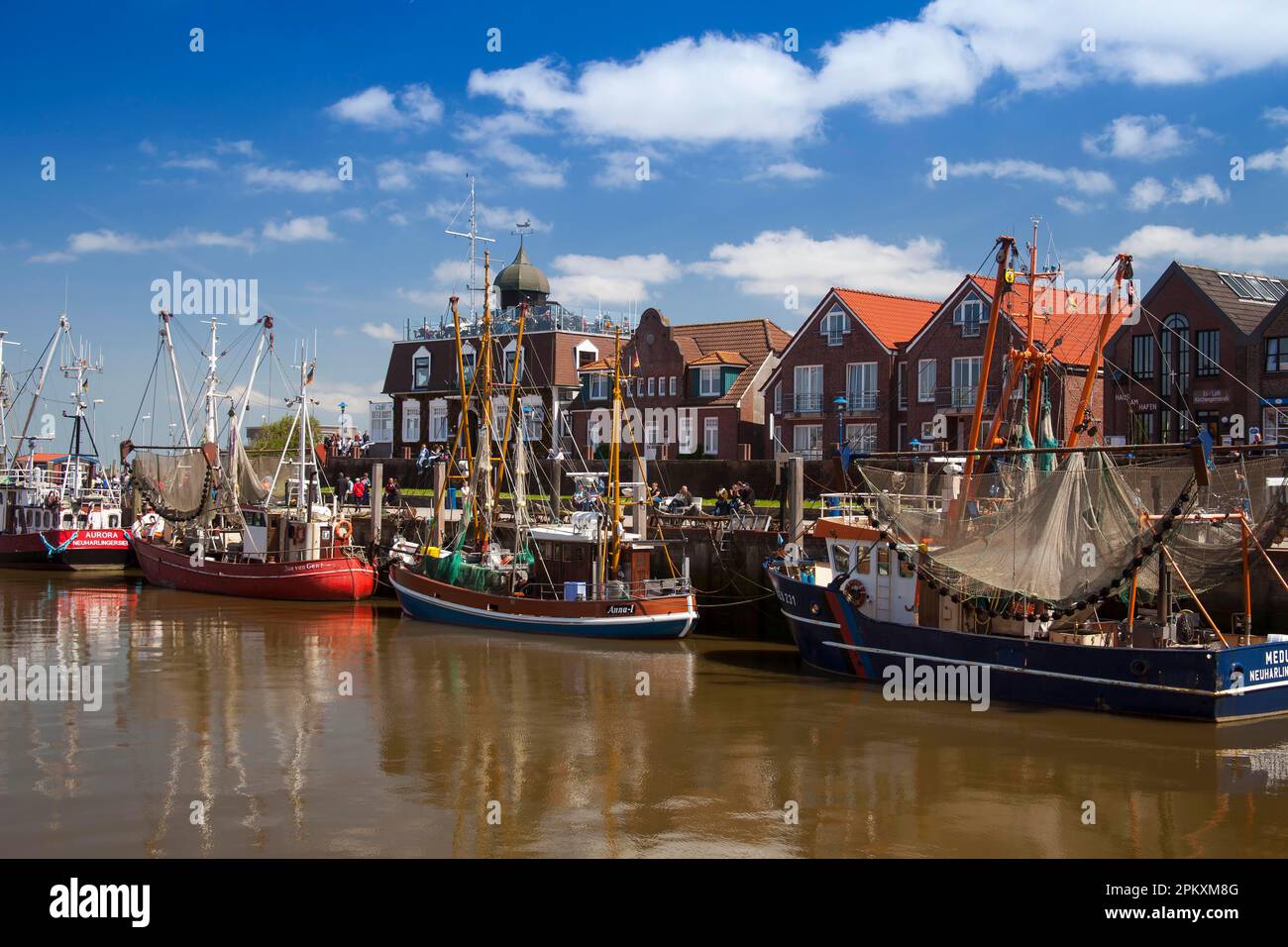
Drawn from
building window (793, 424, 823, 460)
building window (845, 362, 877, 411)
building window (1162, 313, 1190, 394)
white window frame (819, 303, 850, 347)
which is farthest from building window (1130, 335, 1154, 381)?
building window (793, 424, 823, 460)

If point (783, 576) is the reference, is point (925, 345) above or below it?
above

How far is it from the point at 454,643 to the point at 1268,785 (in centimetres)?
2146

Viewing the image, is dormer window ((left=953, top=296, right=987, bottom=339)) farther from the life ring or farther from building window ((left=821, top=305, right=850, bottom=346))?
the life ring

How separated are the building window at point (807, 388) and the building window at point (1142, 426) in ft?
49.4

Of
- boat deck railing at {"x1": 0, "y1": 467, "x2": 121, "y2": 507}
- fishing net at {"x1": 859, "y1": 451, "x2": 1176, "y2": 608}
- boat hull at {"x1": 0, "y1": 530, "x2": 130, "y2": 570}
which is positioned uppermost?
boat deck railing at {"x1": 0, "y1": 467, "x2": 121, "y2": 507}

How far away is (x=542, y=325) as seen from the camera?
75812 mm

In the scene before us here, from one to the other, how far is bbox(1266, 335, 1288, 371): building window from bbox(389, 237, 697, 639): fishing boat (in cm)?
2489

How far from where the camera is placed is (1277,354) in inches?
1854

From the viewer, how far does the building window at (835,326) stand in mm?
60375

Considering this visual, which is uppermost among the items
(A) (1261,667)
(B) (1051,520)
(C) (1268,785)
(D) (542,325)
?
(D) (542,325)

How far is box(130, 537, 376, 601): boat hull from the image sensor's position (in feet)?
146

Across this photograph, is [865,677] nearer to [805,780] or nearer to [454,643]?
[805,780]
